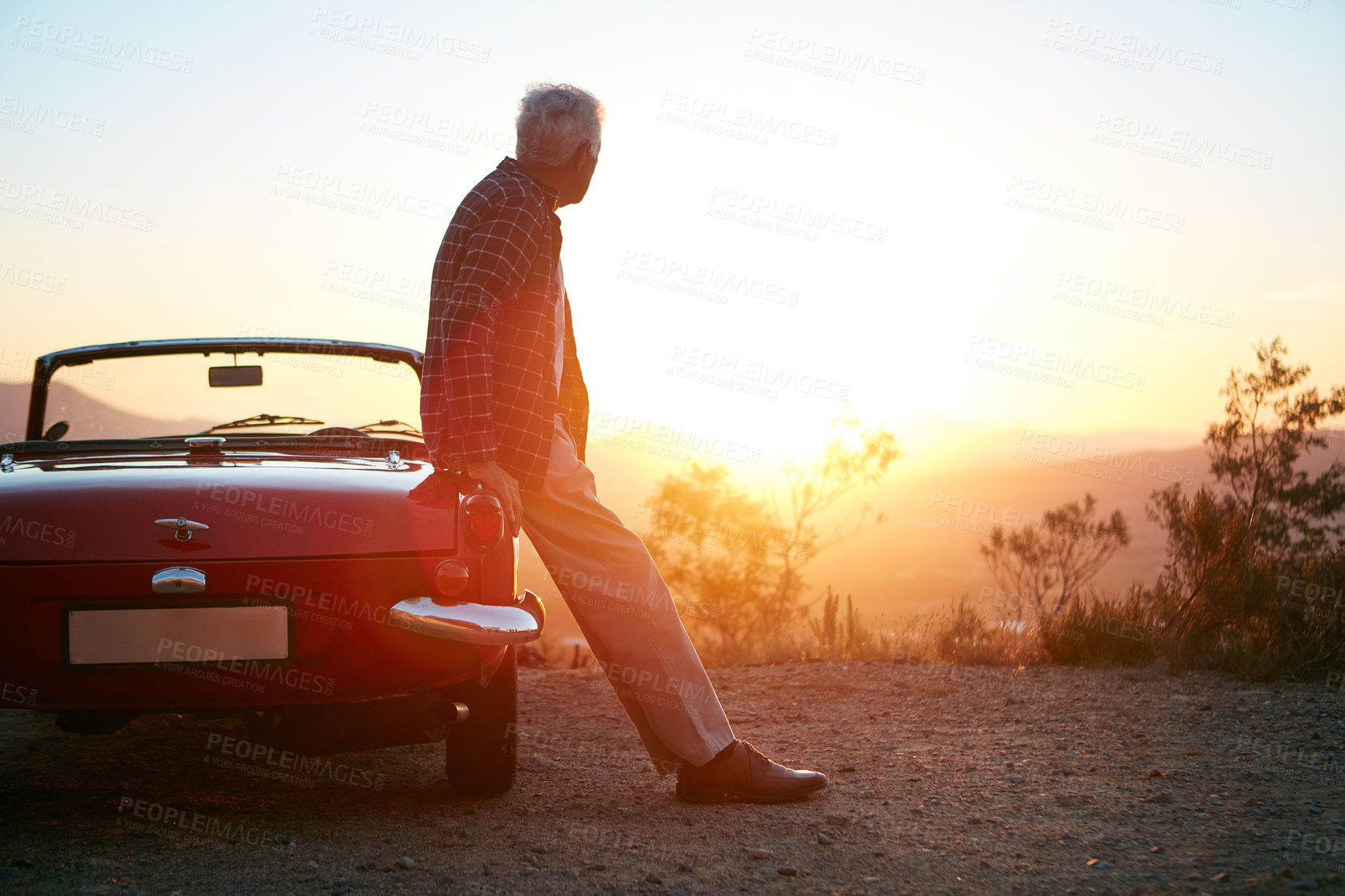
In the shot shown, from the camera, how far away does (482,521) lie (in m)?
2.55

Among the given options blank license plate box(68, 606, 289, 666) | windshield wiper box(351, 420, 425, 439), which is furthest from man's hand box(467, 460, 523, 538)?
windshield wiper box(351, 420, 425, 439)

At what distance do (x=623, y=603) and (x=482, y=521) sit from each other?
21.8 inches

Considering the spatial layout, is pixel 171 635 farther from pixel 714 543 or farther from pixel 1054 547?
pixel 714 543

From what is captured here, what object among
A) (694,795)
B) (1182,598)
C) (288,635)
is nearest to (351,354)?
(288,635)

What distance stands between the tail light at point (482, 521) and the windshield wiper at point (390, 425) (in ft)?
4.48

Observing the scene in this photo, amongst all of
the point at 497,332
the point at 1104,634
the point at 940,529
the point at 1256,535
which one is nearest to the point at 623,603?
the point at 497,332

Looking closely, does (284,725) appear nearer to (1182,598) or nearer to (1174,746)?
(1174,746)

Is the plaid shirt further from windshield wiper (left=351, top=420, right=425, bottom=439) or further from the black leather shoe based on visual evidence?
windshield wiper (left=351, top=420, right=425, bottom=439)

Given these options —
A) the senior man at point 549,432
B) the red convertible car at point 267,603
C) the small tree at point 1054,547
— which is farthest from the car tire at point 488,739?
the small tree at point 1054,547

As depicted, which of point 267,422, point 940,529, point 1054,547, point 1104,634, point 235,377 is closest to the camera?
point 267,422

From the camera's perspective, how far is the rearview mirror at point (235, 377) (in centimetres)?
393

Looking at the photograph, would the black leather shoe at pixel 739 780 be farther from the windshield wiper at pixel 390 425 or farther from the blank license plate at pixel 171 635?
the windshield wiper at pixel 390 425

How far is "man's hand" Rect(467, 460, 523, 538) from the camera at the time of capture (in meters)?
2.61

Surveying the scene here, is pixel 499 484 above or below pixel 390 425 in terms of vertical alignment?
below
